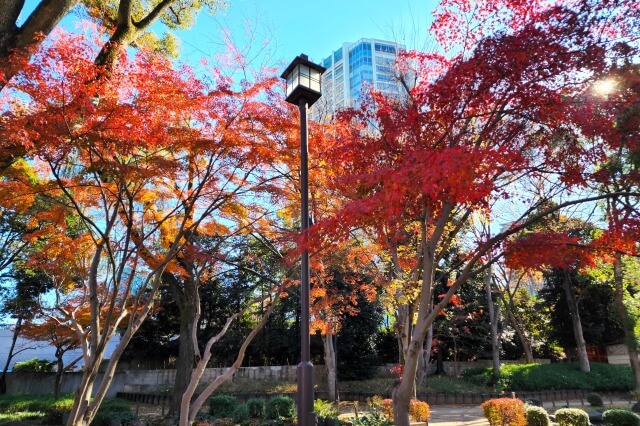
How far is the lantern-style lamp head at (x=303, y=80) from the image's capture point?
5.36 metres

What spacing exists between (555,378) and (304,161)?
17.7m

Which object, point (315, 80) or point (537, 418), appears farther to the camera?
point (537, 418)

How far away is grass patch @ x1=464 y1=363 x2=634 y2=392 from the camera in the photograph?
57.0 feet

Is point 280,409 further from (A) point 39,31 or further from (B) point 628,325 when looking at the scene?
(B) point 628,325

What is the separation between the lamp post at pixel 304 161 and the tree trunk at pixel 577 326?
19.3m

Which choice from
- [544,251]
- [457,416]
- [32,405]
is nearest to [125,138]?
[544,251]

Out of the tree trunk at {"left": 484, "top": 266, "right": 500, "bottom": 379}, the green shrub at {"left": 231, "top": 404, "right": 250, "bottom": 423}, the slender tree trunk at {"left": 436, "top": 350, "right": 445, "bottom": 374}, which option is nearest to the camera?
the green shrub at {"left": 231, "top": 404, "right": 250, "bottom": 423}

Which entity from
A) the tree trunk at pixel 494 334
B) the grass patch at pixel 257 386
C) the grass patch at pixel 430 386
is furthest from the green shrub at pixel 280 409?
the tree trunk at pixel 494 334

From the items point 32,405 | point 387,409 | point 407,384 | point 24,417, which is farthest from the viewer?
point 32,405

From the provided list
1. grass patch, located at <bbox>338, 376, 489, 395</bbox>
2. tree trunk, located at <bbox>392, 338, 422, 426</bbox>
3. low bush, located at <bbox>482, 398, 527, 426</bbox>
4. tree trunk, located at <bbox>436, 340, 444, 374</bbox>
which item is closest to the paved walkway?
grass patch, located at <bbox>338, 376, 489, 395</bbox>

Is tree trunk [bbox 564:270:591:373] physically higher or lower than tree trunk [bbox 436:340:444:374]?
higher

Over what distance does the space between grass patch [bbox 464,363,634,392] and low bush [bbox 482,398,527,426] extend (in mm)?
8590

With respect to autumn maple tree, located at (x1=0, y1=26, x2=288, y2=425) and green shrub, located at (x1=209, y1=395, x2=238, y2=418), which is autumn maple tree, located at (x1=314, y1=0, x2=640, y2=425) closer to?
autumn maple tree, located at (x1=0, y1=26, x2=288, y2=425)

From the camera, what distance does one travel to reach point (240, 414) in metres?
11.7
